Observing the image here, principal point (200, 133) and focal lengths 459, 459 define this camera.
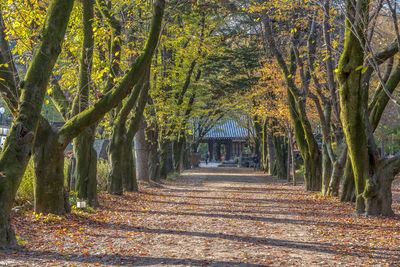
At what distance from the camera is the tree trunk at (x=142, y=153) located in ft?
63.6

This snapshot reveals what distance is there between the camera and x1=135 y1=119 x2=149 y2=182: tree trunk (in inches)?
763

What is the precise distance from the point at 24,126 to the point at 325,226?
6.08 m

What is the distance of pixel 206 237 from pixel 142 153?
12.0 meters

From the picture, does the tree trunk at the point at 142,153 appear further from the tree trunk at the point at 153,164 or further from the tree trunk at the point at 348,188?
the tree trunk at the point at 348,188

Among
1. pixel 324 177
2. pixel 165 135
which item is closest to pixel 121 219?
pixel 324 177

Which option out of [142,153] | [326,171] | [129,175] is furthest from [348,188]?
[142,153]

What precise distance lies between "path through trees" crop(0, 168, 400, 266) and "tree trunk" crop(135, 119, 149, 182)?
6.60 metres

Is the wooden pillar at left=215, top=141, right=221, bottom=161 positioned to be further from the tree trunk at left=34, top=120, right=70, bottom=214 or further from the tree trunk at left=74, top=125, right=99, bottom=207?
the tree trunk at left=34, top=120, right=70, bottom=214

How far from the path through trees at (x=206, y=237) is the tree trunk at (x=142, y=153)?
6600 mm

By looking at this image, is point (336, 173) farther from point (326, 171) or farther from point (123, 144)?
point (123, 144)

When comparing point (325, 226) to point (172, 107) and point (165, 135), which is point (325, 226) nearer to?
point (172, 107)

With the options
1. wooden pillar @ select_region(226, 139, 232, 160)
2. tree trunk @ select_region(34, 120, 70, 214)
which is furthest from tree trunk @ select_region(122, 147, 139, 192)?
wooden pillar @ select_region(226, 139, 232, 160)

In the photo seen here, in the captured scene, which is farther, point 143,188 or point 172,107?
point 172,107

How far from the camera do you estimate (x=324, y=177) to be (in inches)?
603
